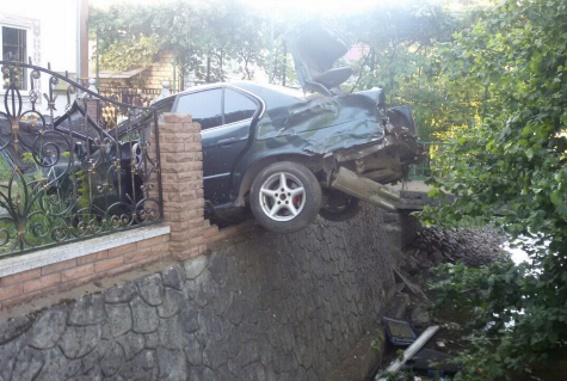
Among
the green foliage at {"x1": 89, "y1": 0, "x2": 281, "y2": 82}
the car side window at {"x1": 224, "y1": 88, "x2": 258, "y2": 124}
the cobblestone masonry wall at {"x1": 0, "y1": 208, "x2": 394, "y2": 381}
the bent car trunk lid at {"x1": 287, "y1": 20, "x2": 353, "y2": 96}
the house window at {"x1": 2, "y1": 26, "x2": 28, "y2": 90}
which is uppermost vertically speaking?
the green foliage at {"x1": 89, "y1": 0, "x2": 281, "y2": 82}

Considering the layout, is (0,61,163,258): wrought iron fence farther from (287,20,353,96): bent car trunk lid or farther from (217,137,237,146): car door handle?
(287,20,353,96): bent car trunk lid

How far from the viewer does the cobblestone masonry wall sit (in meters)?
4.60

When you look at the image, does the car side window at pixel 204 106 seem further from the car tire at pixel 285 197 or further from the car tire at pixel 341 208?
the car tire at pixel 341 208

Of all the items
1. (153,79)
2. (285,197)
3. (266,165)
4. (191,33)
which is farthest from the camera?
(153,79)

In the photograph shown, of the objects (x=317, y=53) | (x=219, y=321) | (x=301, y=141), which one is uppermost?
(x=317, y=53)

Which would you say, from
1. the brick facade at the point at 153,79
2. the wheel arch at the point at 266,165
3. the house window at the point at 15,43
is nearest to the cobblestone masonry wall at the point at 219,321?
the wheel arch at the point at 266,165

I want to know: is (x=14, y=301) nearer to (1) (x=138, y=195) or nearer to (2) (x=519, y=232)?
(1) (x=138, y=195)

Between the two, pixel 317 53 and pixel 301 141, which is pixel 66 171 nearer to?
pixel 301 141

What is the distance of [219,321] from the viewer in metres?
6.32

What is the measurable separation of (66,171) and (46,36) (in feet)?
25.7

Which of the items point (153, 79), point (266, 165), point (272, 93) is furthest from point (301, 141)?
point (153, 79)

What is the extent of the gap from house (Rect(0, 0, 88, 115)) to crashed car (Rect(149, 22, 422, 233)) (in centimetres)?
572

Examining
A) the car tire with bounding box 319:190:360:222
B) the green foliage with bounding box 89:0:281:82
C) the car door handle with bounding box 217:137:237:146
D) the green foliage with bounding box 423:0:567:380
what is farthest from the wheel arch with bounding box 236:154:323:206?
the green foliage with bounding box 89:0:281:82

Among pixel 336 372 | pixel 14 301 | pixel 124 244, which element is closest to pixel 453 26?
pixel 336 372
